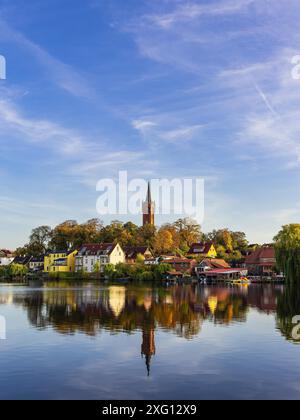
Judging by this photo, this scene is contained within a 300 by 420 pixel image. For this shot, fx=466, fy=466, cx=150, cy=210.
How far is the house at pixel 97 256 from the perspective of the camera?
345 ft

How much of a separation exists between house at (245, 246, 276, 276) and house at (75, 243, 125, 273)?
29.1m

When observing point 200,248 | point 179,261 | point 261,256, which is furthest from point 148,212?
point 261,256

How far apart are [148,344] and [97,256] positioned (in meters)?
85.2

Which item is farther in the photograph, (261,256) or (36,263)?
(36,263)

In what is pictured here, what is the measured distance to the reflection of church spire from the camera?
63.6 ft

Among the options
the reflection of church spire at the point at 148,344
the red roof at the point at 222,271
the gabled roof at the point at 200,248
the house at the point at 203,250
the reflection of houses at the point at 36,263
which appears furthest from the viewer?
the reflection of houses at the point at 36,263

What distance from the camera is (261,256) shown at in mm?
97812

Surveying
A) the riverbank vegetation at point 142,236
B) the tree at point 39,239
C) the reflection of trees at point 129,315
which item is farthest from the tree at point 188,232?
the reflection of trees at point 129,315

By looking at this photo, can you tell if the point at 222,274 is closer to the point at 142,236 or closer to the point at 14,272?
the point at 142,236

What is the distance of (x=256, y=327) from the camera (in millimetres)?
27656

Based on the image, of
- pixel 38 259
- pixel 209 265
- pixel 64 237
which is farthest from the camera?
pixel 38 259

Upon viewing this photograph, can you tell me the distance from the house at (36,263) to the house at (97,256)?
18.9 meters

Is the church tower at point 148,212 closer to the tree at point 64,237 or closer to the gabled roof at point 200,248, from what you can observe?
the tree at point 64,237
